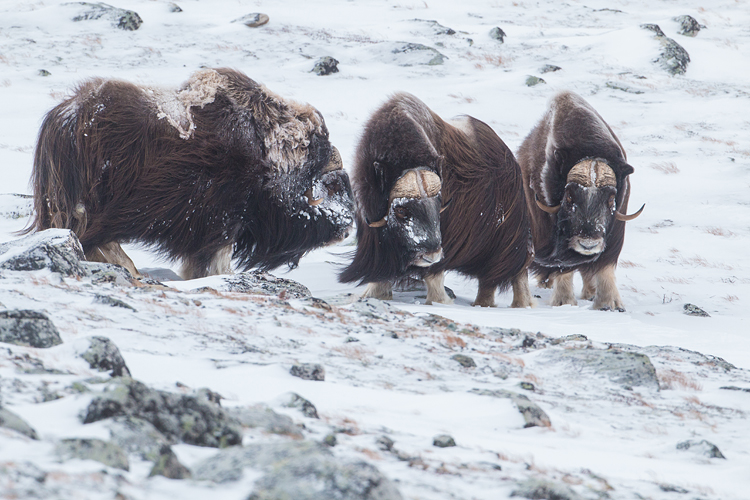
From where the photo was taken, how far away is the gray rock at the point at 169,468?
124cm

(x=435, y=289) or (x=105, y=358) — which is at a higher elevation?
(x=105, y=358)

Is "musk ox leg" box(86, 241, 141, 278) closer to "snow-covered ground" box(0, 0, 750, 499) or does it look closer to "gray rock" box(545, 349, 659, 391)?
"snow-covered ground" box(0, 0, 750, 499)

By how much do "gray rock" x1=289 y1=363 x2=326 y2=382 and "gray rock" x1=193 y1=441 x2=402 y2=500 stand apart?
801mm

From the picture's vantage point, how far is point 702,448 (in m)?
1.97

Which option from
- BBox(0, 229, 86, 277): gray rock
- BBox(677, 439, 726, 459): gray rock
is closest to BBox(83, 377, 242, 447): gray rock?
BBox(677, 439, 726, 459): gray rock

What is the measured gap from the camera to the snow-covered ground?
186 cm

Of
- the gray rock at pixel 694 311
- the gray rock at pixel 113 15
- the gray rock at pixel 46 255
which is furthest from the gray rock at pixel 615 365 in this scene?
the gray rock at pixel 113 15

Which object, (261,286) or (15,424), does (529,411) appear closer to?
(15,424)

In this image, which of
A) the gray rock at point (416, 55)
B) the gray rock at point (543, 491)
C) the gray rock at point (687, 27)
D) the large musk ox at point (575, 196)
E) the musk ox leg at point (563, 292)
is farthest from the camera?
the gray rock at point (687, 27)

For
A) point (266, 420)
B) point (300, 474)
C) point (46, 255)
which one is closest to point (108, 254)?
point (46, 255)

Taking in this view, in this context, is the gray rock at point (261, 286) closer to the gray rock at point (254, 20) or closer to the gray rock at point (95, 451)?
the gray rock at point (95, 451)

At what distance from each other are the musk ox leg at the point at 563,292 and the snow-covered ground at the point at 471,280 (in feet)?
0.51

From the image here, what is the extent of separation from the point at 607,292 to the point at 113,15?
13.9 meters

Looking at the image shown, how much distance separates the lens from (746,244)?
7.86 meters
